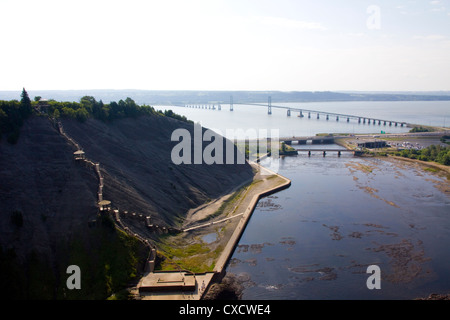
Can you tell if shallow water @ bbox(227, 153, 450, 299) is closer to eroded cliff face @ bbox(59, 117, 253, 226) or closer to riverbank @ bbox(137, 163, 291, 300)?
riverbank @ bbox(137, 163, 291, 300)

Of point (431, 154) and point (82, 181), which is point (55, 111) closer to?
point (82, 181)

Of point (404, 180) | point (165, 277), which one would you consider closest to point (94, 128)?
point (165, 277)

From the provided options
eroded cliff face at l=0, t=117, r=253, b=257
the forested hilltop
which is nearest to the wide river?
eroded cliff face at l=0, t=117, r=253, b=257

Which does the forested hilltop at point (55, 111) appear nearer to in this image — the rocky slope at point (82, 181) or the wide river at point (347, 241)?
the rocky slope at point (82, 181)

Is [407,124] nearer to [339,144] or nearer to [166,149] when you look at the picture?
[339,144]
